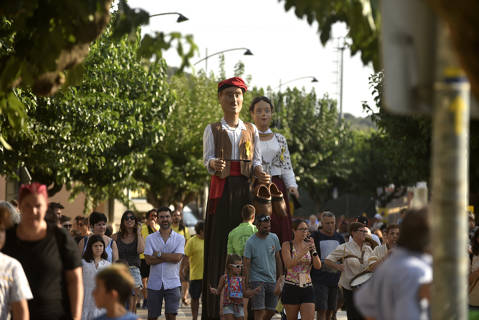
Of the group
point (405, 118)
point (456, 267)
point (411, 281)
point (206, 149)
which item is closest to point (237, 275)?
point (206, 149)

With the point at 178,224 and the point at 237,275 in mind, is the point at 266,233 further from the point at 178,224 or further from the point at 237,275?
the point at 178,224

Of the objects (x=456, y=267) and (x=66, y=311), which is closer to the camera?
(x=456, y=267)

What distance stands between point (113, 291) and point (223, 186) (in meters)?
6.59

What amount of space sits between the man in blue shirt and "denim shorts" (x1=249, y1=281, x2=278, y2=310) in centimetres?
152

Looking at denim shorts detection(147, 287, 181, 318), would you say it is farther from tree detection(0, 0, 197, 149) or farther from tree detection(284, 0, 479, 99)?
tree detection(284, 0, 479, 99)

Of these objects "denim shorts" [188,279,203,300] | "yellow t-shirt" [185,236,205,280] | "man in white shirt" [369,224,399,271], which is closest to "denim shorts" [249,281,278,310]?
"man in white shirt" [369,224,399,271]

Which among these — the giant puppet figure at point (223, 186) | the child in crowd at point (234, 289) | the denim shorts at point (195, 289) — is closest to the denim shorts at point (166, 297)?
the giant puppet figure at point (223, 186)

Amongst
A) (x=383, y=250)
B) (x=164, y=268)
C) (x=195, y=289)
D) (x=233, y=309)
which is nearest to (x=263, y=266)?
(x=233, y=309)

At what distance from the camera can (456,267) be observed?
440cm

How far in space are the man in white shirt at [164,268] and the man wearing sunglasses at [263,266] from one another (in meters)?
1.61

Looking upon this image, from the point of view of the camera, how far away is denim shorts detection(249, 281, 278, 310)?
12672 millimetres

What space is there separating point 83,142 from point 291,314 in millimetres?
14470

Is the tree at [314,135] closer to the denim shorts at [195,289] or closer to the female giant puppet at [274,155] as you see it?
the denim shorts at [195,289]

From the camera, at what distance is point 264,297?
12.8m
